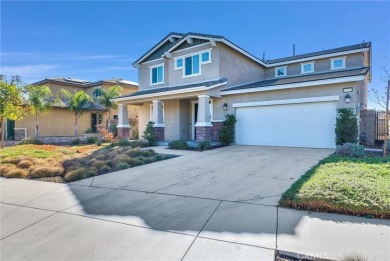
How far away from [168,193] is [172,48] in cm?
1395

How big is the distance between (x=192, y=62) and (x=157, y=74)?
13.1 feet

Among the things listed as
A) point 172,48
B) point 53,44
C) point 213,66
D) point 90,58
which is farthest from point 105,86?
point 213,66

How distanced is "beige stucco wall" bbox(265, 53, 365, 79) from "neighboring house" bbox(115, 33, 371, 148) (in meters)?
0.06

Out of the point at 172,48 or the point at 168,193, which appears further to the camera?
the point at 172,48

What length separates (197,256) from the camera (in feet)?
9.93

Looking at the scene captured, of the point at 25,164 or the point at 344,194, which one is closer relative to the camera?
the point at 344,194

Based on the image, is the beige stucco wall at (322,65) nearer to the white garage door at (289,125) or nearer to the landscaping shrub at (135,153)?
the white garage door at (289,125)

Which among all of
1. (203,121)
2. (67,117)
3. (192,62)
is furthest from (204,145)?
(67,117)

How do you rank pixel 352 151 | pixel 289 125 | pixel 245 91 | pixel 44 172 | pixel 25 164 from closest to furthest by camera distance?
pixel 44 172
pixel 25 164
pixel 352 151
pixel 289 125
pixel 245 91

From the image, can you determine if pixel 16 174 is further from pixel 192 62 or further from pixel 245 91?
pixel 192 62

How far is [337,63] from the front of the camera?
59.4ft

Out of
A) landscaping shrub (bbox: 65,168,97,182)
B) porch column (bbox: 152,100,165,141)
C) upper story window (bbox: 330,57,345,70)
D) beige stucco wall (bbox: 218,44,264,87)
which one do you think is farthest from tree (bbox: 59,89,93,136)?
upper story window (bbox: 330,57,345,70)

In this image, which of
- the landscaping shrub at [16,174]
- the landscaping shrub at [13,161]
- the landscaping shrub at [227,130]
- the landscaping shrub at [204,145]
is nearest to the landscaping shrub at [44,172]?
the landscaping shrub at [16,174]

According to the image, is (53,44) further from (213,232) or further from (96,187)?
(213,232)
